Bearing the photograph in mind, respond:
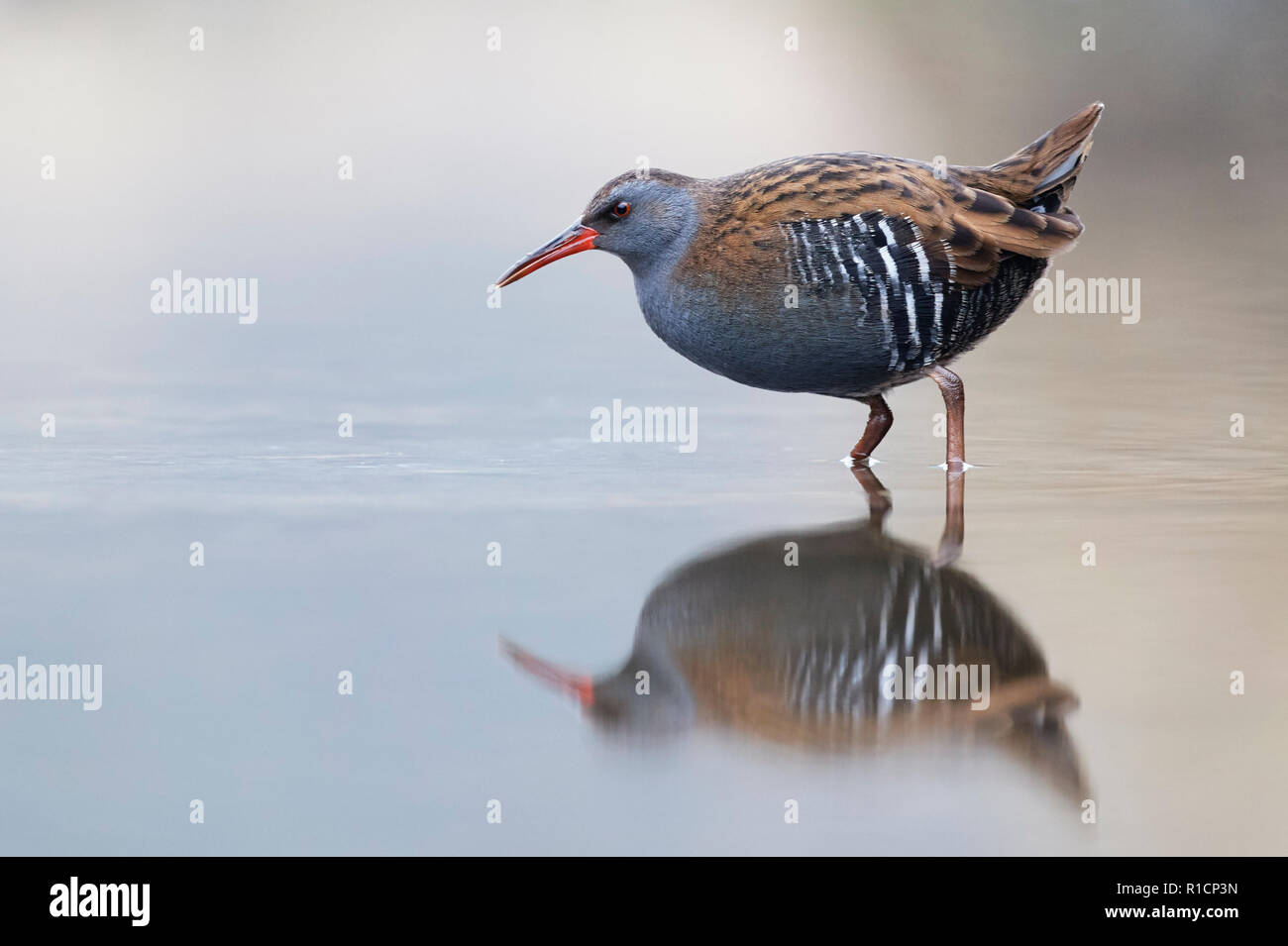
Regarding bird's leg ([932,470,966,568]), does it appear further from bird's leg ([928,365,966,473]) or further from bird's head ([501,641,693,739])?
bird's head ([501,641,693,739])

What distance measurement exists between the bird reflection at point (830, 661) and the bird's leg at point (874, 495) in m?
0.53

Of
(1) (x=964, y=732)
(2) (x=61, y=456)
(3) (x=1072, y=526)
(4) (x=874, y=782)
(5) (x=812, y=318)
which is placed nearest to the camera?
(4) (x=874, y=782)

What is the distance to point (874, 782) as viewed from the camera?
4273mm

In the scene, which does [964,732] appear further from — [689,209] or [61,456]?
[61,456]

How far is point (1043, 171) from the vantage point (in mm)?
8070

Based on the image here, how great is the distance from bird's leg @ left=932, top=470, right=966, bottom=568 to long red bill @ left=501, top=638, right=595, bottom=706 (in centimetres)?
157

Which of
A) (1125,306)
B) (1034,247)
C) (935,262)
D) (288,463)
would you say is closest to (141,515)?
(288,463)

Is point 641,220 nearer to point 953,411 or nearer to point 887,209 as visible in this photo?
point 887,209

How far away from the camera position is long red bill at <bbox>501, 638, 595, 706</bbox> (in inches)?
195

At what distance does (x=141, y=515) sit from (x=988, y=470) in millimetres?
3604

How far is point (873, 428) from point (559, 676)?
11.0 ft

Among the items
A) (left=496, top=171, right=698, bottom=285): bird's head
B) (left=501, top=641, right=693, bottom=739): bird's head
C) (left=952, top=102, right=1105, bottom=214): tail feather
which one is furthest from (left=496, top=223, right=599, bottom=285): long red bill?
(left=501, top=641, right=693, bottom=739): bird's head
